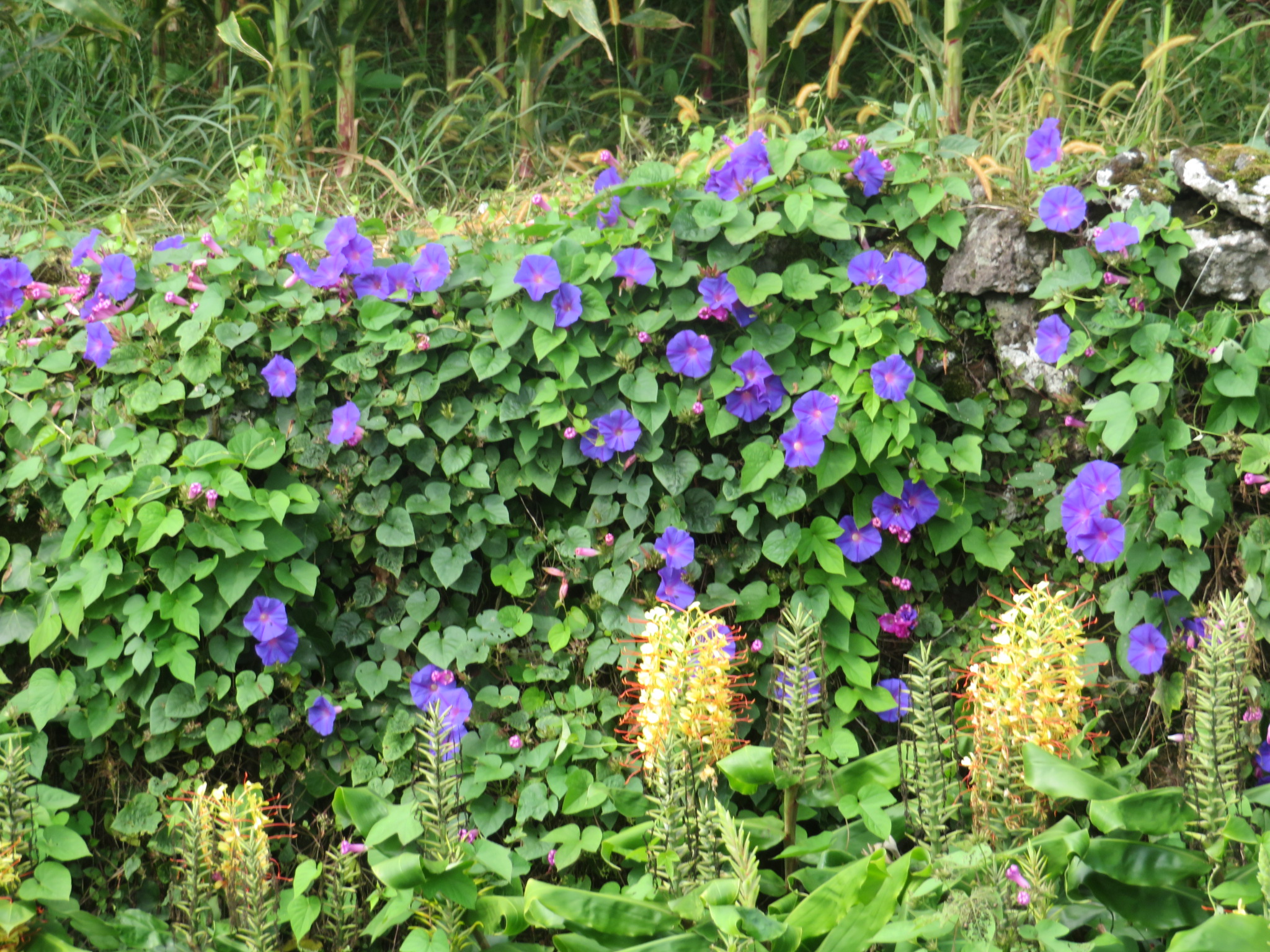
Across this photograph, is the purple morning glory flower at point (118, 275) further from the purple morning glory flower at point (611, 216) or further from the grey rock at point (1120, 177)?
the grey rock at point (1120, 177)

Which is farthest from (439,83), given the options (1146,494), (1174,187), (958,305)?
(1146,494)

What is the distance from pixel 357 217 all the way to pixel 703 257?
121 centimetres

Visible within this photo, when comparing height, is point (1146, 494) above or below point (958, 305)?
below

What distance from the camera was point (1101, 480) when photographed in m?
2.32

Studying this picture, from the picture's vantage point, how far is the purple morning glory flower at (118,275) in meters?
2.51

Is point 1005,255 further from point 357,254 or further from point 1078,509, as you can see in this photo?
point 357,254

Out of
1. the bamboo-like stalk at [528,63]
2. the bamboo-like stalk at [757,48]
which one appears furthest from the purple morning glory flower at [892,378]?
the bamboo-like stalk at [528,63]

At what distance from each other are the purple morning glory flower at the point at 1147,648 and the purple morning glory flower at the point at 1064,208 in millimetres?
925

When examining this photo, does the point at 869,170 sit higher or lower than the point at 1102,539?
higher

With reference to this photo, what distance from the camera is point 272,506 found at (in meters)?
→ 2.28

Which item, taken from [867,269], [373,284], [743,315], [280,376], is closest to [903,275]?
[867,269]

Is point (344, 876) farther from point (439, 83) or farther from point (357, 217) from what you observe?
point (439, 83)

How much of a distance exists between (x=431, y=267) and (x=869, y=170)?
1.08 m

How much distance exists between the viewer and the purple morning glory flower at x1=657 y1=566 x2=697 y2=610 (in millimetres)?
2422
